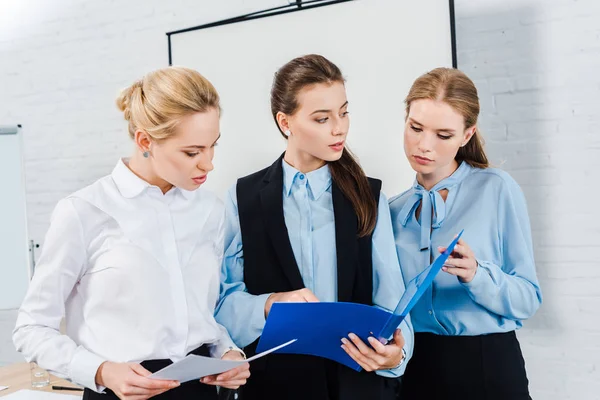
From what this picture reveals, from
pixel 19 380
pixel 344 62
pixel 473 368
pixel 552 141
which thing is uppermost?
pixel 344 62

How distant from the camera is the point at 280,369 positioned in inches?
57.2

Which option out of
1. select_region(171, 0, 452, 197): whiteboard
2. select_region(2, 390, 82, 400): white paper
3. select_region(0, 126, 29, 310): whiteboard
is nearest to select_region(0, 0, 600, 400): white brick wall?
select_region(171, 0, 452, 197): whiteboard

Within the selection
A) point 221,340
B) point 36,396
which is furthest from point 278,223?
point 36,396

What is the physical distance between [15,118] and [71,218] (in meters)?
2.85

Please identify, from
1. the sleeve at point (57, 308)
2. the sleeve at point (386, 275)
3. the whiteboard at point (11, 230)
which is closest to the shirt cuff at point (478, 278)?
the sleeve at point (386, 275)

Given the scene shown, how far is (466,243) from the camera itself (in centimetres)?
147

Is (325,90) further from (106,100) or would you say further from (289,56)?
(106,100)

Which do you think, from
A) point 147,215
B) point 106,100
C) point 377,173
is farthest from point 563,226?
point 106,100

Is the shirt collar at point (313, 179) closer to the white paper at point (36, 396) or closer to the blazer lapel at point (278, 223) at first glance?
the blazer lapel at point (278, 223)

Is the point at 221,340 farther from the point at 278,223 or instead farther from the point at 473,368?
the point at 473,368

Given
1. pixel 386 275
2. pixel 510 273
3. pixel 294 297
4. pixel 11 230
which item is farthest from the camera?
pixel 11 230

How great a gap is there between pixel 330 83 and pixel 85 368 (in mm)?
820

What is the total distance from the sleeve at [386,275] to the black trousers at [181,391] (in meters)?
0.39

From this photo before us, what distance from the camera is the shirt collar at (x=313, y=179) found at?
147 cm
